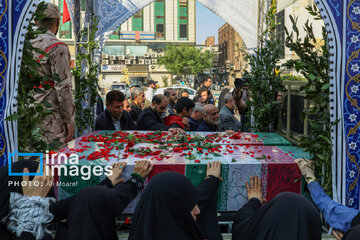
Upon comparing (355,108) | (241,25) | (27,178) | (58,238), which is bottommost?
(58,238)

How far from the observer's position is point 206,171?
3.29m

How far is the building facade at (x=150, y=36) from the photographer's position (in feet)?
171

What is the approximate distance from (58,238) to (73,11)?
4149mm

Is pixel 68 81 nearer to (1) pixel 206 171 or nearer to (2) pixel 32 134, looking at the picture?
(2) pixel 32 134

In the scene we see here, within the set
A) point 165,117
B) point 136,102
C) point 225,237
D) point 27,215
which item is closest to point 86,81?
point 165,117

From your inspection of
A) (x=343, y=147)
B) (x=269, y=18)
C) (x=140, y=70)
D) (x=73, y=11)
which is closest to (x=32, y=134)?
(x=343, y=147)

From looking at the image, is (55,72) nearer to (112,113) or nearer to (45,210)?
(112,113)

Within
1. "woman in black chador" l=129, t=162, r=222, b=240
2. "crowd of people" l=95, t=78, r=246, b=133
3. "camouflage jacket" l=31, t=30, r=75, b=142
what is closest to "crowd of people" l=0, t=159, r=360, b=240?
"woman in black chador" l=129, t=162, r=222, b=240

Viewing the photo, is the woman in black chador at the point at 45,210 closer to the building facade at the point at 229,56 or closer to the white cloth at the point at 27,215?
the white cloth at the point at 27,215

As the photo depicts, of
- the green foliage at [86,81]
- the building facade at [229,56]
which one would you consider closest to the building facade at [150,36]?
the building facade at [229,56]

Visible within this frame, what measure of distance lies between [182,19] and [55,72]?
56.1m

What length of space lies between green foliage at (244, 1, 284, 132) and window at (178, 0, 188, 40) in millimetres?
52583

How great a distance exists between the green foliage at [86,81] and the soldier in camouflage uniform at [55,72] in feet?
5.09

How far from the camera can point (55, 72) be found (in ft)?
13.8
